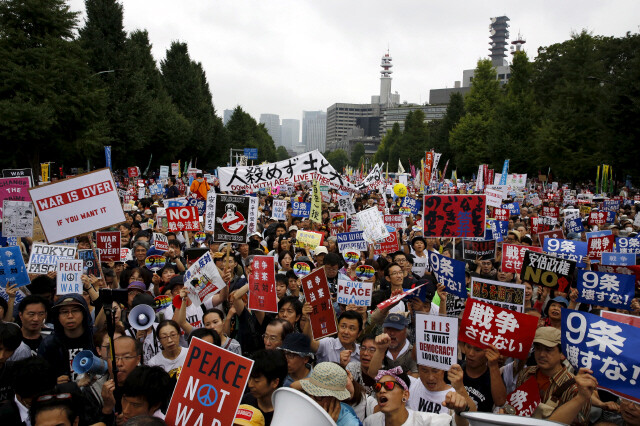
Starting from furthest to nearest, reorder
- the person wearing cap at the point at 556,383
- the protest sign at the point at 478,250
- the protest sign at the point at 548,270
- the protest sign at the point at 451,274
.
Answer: the protest sign at the point at 478,250, the protest sign at the point at 451,274, the protest sign at the point at 548,270, the person wearing cap at the point at 556,383

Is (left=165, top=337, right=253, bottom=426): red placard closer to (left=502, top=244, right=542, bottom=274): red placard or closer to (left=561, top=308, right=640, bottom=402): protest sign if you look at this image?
(left=561, top=308, right=640, bottom=402): protest sign

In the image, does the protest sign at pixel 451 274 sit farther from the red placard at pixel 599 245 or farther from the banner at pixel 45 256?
the banner at pixel 45 256

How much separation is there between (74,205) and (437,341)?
14.7 ft

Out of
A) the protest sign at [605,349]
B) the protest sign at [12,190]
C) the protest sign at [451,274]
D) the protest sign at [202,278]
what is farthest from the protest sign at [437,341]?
the protest sign at [12,190]

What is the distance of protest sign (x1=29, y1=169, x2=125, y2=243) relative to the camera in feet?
20.6

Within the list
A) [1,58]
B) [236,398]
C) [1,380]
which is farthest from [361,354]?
[1,58]

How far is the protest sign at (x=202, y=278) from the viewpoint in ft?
21.0

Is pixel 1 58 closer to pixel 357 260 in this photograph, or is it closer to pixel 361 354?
pixel 357 260

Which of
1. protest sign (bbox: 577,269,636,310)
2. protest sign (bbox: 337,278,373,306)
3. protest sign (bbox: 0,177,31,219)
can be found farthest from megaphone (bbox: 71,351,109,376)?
protest sign (bbox: 0,177,31,219)

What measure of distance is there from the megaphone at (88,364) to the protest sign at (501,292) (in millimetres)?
3663

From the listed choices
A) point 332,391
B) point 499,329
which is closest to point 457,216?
point 499,329

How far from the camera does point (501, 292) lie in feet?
18.7

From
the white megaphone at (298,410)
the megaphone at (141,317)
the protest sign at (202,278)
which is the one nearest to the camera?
the white megaphone at (298,410)

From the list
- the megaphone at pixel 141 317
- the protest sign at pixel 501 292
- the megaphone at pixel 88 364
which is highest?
the protest sign at pixel 501 292
